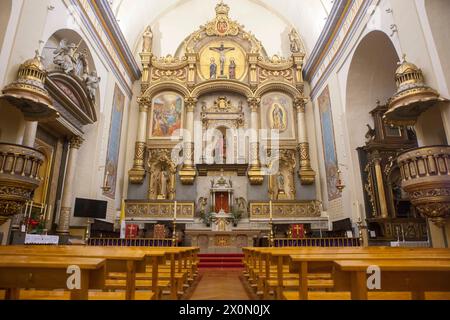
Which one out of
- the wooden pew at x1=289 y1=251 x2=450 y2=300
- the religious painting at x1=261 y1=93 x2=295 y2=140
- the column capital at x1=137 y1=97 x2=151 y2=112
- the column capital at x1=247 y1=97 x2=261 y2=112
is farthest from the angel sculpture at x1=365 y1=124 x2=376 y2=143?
the column capital at x1=137 y1=97 x2=151 y2=112

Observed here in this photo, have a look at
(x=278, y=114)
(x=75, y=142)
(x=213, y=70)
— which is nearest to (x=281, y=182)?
(x=278, y=114)

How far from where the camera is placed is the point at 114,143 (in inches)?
446

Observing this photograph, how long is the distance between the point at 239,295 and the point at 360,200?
646cm

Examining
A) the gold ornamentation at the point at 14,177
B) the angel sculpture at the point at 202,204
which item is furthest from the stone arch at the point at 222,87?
the gold ornamentation at the point at 14,177

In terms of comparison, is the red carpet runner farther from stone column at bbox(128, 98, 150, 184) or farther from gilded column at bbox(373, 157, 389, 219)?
stone column at bbox(128, 98, 150, 184)

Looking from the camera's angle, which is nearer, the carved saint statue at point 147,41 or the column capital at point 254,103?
the column capital at point 254,103

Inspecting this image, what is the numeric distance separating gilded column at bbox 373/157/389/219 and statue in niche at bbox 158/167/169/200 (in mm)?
7924

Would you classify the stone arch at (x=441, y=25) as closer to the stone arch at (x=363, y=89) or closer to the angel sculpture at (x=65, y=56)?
the stone arch at (x=363, y=89)

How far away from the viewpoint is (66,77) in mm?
8164

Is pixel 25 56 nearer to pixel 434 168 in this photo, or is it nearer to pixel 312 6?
pixel 434 168

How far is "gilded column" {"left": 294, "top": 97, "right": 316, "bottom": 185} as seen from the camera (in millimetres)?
12156

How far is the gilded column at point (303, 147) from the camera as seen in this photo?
12.2m

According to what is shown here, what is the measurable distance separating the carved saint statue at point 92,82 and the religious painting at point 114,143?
64.7 inches

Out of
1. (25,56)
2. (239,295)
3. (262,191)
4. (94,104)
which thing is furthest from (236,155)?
(239,295)
